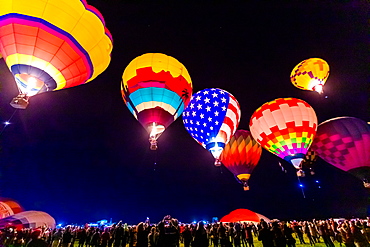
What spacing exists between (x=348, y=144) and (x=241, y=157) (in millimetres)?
6549

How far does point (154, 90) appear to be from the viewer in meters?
9.83

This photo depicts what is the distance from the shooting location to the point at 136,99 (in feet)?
33.4

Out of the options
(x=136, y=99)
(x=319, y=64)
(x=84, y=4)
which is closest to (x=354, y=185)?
(x=319, y=64)

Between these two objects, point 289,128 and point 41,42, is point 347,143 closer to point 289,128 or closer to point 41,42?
point 289,128

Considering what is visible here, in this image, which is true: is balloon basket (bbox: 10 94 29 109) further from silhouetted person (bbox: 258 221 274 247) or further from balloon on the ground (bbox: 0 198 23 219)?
balloon on the ground (bbox: 0 198 23 219)

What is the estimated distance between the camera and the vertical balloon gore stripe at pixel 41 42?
664 centimetres

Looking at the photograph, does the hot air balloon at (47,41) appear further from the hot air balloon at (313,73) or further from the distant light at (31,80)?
the hot air balloon at (313,73)

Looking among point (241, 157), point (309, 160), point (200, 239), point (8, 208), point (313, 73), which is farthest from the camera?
point (8, 208)

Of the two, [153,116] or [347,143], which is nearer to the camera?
[153,116]

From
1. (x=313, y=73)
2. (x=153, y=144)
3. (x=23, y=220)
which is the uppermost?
(x=313, y=73)

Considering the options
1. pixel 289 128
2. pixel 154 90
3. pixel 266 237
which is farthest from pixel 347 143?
pixel 154 90

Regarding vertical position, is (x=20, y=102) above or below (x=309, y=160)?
below

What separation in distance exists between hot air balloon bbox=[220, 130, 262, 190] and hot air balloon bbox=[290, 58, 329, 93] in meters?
5.80

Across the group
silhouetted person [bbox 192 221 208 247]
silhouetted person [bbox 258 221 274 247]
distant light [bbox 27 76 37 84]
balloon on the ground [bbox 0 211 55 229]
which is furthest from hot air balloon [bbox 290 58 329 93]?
balloon on the ground [bbox 0 211 55 229]
